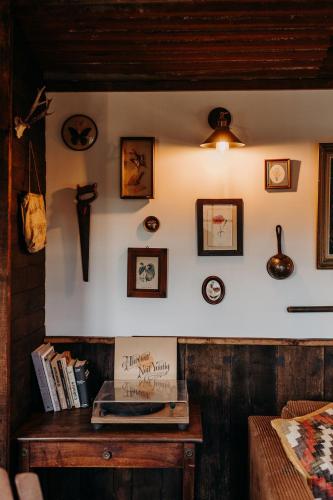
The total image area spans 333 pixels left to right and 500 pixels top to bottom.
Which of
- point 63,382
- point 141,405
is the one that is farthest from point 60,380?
point 141,405

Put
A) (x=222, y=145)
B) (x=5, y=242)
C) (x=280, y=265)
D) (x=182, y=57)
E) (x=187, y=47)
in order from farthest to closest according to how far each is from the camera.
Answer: (x=280, y=265)
(x=222, y=145)
(x=182, y=57)
(x=187, y=47)
(x=5, y=242)

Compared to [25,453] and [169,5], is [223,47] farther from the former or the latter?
[25,453]

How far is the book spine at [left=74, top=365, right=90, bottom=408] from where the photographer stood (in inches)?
102

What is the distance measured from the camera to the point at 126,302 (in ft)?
9.36

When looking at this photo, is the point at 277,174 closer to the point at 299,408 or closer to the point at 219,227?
the point at 219,227

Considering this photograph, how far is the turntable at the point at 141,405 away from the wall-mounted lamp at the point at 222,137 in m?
1.26

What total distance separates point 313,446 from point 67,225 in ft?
5.50

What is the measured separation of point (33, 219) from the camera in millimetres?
2439

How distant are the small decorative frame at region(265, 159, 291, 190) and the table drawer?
142cm

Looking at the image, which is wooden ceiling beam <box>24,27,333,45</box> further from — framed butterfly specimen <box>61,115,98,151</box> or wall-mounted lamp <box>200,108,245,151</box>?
framed butterfly specimen <box>61,115,98,151</box>

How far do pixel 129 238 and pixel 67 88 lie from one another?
2.94 ft

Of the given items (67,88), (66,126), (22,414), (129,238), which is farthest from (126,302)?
(67,88)

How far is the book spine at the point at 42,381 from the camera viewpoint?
255 cm

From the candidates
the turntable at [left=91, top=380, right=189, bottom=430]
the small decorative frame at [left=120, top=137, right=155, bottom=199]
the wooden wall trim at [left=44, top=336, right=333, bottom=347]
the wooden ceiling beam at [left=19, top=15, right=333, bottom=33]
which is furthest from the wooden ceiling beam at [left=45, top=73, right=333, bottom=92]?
the turntable at [left=91, top=380, right=189, bottom=430]
